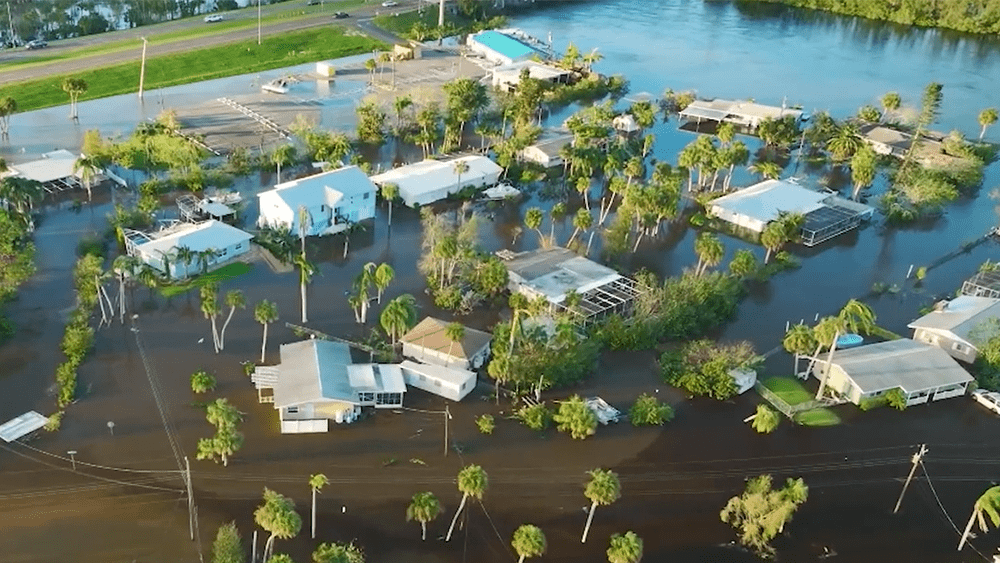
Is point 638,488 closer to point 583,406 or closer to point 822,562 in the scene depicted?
point 583,406

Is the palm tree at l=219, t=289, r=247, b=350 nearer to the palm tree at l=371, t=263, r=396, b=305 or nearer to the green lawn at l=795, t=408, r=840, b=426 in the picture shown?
the palm tree at l=371, t=263, r=396, b=305

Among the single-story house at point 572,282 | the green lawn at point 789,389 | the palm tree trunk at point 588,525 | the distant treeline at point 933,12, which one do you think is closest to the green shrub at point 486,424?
the palm tree trunk at point 588,525

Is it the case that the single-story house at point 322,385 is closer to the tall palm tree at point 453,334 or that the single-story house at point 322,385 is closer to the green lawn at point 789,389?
the tall palm tree at point 453,334

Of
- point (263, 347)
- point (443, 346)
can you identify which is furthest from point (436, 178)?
point (263, 347)

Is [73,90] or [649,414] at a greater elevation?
[73,90]

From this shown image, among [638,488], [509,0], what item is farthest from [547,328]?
[509,0]

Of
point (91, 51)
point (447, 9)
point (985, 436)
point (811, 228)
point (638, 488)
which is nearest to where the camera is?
point (638, 488)

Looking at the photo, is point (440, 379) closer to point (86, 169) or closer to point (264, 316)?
point (264, 316)
